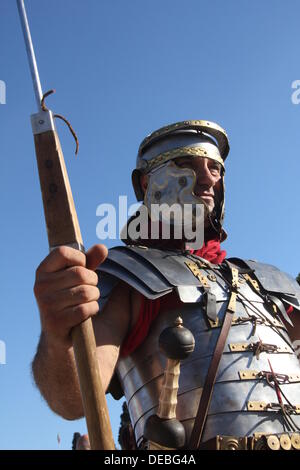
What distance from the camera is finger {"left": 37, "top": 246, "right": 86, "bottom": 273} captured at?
2417 mm

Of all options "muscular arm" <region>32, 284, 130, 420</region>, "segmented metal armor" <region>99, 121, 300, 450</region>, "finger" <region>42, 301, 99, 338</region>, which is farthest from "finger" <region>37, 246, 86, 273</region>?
"segmented metal armor" <region>99, 121, 300, 450</region>

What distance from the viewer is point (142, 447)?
3338 millimetres

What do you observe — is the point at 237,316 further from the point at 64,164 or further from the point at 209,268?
the point at 64,164

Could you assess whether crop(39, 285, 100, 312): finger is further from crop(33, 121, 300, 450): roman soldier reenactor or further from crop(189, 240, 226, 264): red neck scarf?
crop(189, 240, 226, 264): red neck scarf

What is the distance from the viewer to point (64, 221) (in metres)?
2.46

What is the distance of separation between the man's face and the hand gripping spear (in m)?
2.06

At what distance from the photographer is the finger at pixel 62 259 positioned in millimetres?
2417

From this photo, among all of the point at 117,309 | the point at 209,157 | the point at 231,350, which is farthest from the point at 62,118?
the point at 209,157

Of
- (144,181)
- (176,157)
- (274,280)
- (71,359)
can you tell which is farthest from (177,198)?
(71,359)

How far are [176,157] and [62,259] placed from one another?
236 cm

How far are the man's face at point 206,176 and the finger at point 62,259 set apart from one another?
214 centimetres

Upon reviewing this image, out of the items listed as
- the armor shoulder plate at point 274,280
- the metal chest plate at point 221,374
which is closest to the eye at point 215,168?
the armor shoulder plate at point 274,280

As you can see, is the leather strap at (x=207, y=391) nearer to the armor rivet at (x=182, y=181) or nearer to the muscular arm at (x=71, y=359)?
the muscular arm at (x=71, y=359)

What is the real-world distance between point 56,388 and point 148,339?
0.86 m
